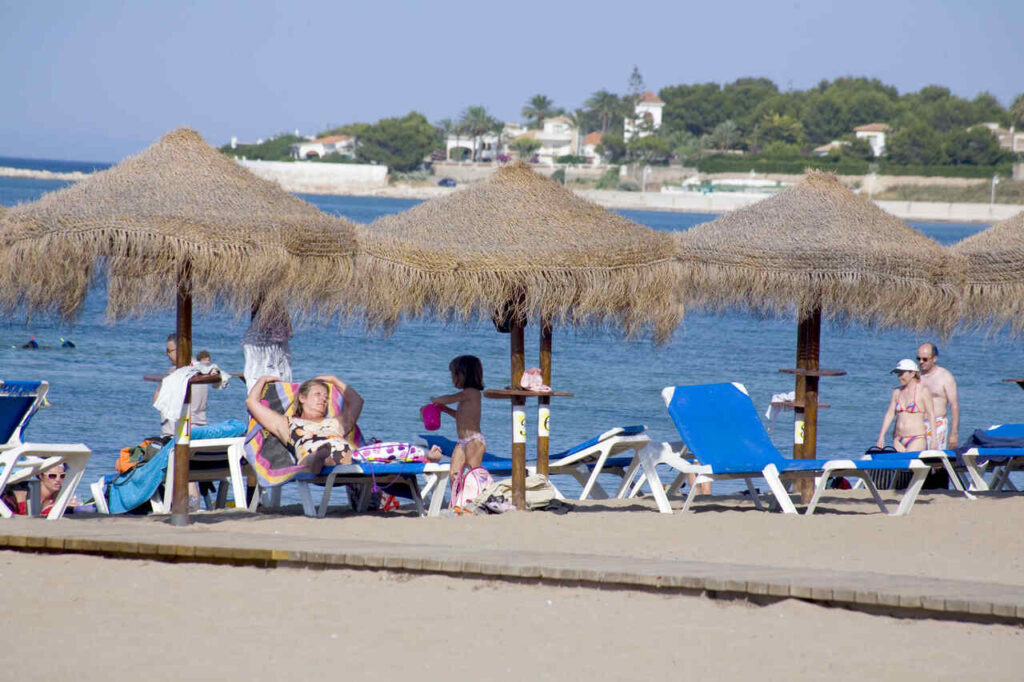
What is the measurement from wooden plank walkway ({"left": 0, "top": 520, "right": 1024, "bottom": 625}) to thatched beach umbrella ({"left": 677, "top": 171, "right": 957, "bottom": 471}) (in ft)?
8.51

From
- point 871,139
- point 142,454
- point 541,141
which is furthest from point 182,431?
point 541,141

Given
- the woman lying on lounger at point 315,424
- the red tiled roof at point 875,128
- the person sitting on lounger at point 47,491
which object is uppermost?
the red tiled roof at point 875,128

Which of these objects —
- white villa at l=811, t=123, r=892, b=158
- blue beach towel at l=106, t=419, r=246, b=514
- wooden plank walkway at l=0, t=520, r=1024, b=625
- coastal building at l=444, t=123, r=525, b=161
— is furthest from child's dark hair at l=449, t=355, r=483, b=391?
coastal building at l=444, t=123, r=525, b=161

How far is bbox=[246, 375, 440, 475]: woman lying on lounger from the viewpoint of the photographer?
6586 millimetres

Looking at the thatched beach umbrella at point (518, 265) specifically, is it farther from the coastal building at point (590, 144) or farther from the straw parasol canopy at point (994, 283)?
the coastal building at point (590, 144)

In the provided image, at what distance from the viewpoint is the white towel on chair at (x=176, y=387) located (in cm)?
583

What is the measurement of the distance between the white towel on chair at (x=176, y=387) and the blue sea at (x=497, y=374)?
33 cm

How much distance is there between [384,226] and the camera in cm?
672

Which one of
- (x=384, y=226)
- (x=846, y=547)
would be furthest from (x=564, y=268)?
(x=846, y=547)

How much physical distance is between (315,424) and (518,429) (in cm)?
111

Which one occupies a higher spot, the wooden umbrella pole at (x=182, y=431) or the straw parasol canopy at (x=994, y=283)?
the straw parasol canopy at (x=994, y=283)

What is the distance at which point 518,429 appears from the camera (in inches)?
266

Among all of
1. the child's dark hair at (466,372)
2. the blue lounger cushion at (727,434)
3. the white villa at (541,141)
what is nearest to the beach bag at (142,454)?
the child's dark hair at (466,372)

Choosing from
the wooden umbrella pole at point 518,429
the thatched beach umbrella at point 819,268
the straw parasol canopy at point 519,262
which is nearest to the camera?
the straw parasol canopy at point 519,262
